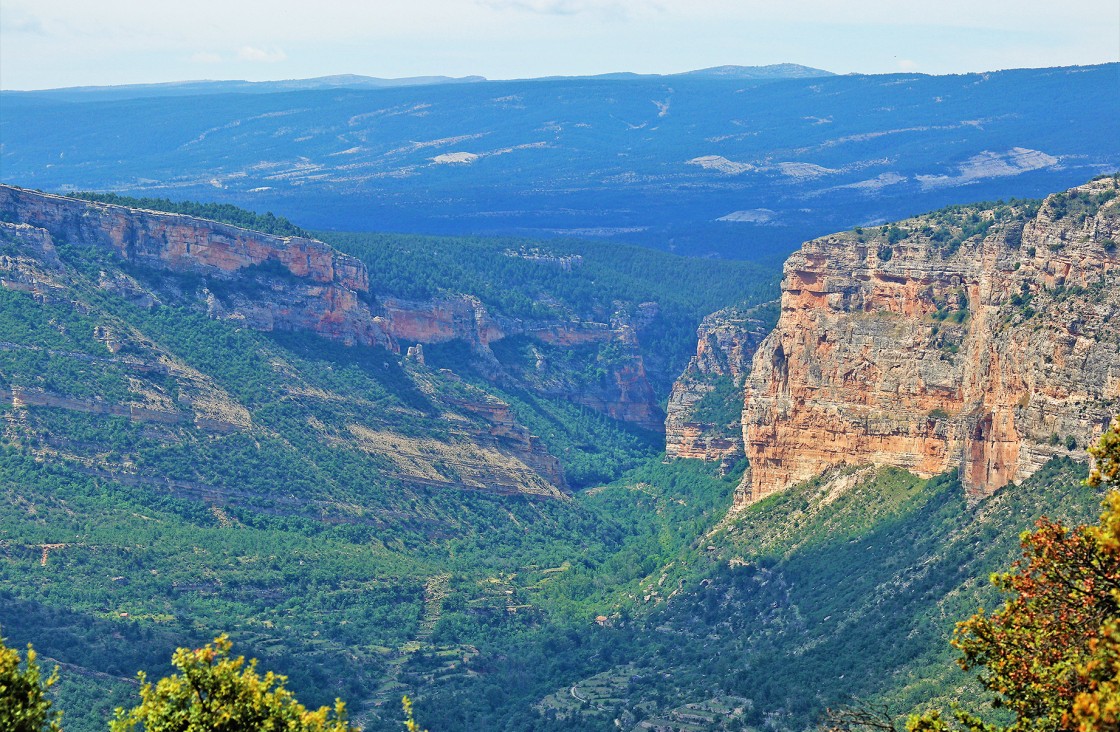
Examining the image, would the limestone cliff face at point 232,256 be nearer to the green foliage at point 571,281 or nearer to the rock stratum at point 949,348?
the green foliage at point 571,281

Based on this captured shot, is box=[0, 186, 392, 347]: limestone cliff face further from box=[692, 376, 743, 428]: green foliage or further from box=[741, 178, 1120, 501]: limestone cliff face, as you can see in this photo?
box=[741, 178, 1120, 501]: limestone cliff face

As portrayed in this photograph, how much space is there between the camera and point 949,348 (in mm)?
79562

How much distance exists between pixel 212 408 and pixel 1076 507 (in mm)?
47856

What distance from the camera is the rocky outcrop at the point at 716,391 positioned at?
114m

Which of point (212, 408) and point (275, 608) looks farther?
point (212, 408)

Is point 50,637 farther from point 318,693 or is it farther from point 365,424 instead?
point 365,424

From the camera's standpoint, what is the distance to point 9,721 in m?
27.7

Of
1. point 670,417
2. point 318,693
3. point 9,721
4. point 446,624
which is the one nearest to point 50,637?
point 318,693

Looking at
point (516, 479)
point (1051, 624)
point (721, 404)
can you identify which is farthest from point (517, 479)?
point (1051, 624)

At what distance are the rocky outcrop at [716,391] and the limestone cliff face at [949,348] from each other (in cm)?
2269

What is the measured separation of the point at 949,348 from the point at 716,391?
3985cm

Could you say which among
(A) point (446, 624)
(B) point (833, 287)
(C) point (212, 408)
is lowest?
(A) point (446, 624)

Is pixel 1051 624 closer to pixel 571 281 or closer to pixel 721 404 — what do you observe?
pixel 721 404

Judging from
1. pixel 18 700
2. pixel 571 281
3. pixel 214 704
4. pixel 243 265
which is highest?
pixel 18 700
